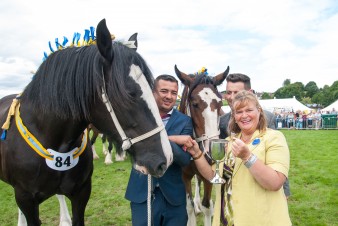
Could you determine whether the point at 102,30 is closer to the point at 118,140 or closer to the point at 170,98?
the point at 118,140

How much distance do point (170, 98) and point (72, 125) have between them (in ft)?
3.15

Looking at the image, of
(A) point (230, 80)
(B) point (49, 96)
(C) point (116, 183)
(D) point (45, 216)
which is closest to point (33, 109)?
(B) point (49, 96)

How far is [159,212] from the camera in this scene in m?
2.68

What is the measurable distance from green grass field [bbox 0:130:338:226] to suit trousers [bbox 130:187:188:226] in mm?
2610

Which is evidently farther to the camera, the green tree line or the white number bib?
the green tree line

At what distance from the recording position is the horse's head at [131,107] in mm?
2045

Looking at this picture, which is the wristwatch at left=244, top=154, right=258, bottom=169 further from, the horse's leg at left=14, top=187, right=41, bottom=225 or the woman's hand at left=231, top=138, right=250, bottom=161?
the horse's leg at left=14, top=187, right=41, bottom=225

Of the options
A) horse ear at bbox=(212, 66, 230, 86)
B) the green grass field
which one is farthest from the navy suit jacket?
the green grass field

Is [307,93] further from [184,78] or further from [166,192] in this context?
[166,192]

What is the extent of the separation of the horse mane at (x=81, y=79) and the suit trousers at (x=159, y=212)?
100 cm

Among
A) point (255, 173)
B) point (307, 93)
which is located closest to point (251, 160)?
point (255, 173)

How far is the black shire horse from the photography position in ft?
6.84

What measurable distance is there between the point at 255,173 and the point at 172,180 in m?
0.95

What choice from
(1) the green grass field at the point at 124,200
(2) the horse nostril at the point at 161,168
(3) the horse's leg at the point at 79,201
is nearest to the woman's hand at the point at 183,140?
(2) the horse nostril at the point at 161,168
